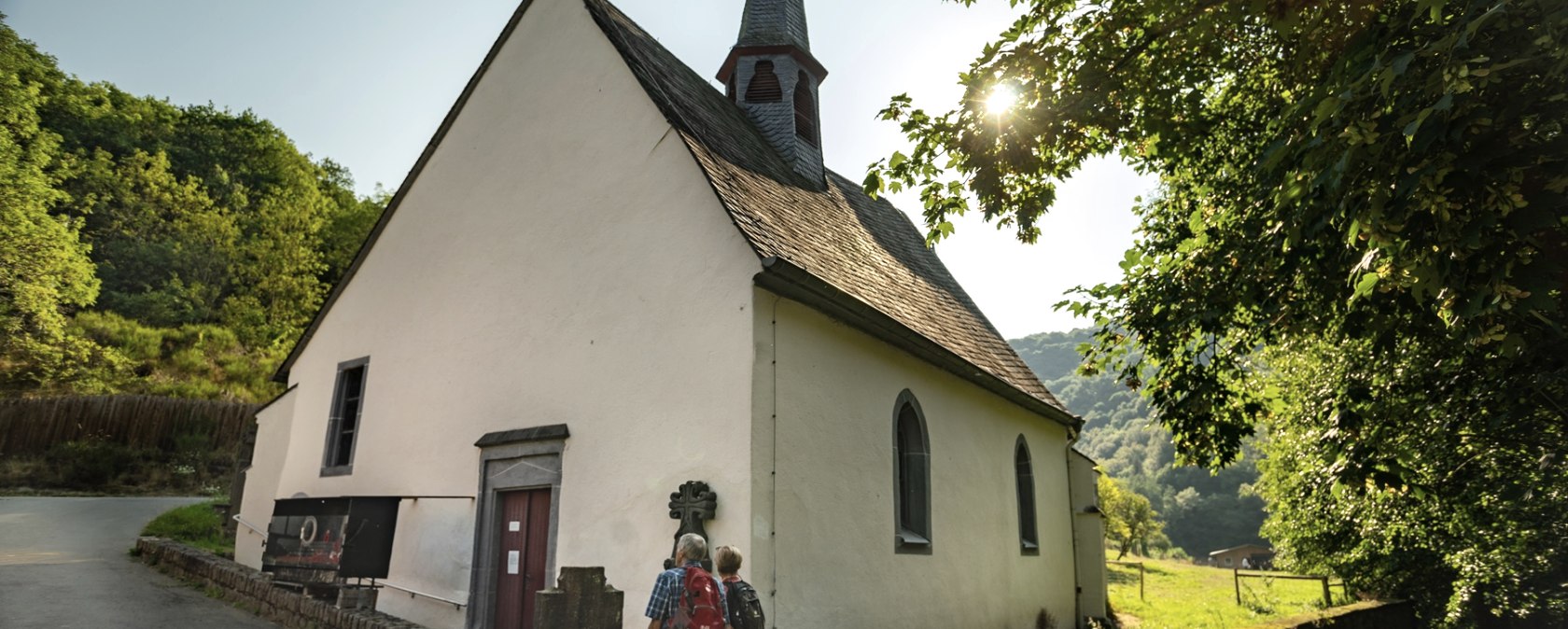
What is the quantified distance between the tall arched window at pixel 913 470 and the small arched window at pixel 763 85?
7158 mm

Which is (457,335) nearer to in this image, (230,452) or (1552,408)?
(1552,408)

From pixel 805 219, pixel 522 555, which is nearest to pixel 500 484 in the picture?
pixel 522 555

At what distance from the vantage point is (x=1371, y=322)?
21.7 ft

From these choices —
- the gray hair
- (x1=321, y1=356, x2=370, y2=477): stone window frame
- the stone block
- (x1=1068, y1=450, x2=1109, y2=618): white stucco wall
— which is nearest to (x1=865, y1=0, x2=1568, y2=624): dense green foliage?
the gray hair

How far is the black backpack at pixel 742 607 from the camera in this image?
573cm

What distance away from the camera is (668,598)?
556 centimetres

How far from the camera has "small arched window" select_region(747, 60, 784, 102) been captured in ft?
51.8

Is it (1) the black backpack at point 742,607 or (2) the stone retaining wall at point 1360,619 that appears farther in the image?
(2) the stone retaining wall at point 1360,619

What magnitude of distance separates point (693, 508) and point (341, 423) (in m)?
8.07

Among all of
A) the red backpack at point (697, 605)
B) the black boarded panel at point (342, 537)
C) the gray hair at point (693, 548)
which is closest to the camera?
the red backpack at point (697, 605)

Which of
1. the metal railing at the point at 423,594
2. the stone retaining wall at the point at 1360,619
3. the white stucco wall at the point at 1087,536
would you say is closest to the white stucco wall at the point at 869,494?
the white stucco wall at the point at 1087,536

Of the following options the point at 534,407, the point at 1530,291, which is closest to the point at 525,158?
the point at 534,407

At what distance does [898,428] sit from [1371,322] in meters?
5.68

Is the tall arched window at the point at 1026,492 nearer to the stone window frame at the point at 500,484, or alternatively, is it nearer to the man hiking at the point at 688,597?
the stone window frame at the point at 500,484
